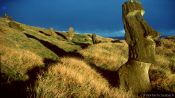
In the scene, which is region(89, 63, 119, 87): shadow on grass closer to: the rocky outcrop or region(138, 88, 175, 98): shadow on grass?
the rocky outcrop

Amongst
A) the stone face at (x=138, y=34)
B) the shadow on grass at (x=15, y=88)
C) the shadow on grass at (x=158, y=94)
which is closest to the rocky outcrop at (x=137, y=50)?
the stone face at (x=138, y=34)

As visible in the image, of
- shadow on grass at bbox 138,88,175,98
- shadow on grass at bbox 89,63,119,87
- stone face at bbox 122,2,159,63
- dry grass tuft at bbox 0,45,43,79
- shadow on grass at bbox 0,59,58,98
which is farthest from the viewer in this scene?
shadow on grass at bbox 89,63,119,87

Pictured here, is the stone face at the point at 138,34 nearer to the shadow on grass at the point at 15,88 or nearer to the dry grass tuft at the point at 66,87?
the dry grass tuft at the point at 66,87

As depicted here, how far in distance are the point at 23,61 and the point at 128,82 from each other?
6.01 m

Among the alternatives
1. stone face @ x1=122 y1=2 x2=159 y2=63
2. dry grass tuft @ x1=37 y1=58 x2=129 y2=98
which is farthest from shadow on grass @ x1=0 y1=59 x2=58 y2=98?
stone face @ x1=122 y1=2 x2=159 y2=63

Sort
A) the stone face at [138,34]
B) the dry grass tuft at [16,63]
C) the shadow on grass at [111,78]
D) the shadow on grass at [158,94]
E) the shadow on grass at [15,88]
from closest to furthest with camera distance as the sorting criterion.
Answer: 1. the shadow on grass at [15,88]
2. the shadow on grass at [158,94]
3. the dry grass tuft at [16,63]
4. the stone face at [138,34]
5. the shadow on grass at [111,78]

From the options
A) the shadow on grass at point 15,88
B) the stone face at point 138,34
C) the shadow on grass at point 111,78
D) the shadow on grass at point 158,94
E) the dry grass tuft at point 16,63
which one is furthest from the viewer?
the shadow on grass at point 111,78

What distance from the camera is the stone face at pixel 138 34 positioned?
13.2 metres

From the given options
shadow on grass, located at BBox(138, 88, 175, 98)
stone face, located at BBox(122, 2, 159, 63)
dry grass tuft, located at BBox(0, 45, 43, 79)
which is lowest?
shadow on grass, located at BBox(138, 88, 175, 98)

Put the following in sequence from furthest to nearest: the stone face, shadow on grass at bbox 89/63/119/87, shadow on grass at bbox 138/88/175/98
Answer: shadow on grass at bbox 89/63/119/87
the stone face
shadow on grass at bbox 138/88/175/98

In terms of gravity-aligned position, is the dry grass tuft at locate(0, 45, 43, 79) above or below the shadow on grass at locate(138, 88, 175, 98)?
above

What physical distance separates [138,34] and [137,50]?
0.85 metres

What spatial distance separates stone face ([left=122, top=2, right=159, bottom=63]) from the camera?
43.3 feet

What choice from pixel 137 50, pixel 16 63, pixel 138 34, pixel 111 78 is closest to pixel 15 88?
pixel 16 63
